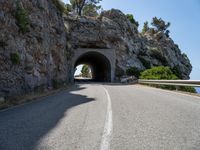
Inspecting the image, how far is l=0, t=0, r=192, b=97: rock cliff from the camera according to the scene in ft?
45.1

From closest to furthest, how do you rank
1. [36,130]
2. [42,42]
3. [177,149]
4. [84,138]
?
[177,149]
[84,138]
[36,130]
[42,42]

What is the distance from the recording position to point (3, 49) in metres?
12.8

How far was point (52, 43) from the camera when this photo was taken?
25.6 meters

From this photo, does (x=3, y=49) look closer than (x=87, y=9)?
Yes

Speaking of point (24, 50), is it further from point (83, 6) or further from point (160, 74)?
point (83, 6)

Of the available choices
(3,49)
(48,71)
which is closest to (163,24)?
(48,71)

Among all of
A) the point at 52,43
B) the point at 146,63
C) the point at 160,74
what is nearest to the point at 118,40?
the point at 146,63

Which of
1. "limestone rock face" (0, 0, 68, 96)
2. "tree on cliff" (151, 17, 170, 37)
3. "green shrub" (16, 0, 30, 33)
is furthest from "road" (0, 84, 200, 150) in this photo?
"tree on cliff" (151, 17, 170, 37)

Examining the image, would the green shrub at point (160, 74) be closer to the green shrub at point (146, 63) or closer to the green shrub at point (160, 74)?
the green shrub at point (160, 74)

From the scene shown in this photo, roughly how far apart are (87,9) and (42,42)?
5026 cm

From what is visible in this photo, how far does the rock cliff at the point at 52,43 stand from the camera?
13750 millimetres

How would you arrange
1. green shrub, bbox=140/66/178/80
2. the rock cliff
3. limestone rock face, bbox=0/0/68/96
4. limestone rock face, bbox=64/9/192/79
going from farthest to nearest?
limestone rock face, bbox=64/9/192/79 < green shrub, bbox=140/66/178/80 < the rock cliff < limestone rock face, bbox=0/0/68/96

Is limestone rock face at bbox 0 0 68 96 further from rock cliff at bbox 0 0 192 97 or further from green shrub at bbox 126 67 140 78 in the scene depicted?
green shrub at bbox 126 67 140 78

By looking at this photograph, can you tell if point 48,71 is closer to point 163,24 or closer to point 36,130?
point 36,130
